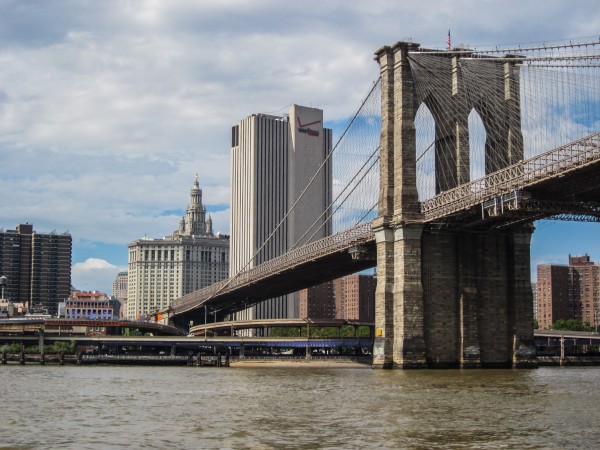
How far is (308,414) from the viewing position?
129 ft

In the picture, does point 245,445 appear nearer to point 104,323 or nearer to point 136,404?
point 136,404

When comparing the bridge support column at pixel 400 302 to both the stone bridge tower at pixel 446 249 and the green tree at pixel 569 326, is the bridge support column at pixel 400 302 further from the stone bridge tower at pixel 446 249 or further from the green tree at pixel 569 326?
the green tree at pixel 569 326

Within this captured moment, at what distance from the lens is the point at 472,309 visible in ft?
260

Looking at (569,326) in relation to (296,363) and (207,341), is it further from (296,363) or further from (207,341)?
(296,363)

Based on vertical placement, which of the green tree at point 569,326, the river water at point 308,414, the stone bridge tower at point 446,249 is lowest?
the river water at point 308,414

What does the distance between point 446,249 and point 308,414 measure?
42.5m

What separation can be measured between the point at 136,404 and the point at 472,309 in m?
41.5

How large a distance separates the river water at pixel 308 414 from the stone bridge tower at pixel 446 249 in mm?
14534

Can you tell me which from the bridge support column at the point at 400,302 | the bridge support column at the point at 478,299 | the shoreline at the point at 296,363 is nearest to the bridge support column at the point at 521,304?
the bridge support column at the point at 478,299

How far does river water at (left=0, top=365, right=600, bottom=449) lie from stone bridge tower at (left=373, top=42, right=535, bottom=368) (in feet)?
47.7

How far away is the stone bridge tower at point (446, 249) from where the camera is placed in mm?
77000

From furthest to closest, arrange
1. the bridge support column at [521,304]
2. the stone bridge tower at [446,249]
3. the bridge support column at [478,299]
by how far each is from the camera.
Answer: the bridge support column at [521,304]
the bridge support column at [478,299]
the stone bridge tower at [446,249]

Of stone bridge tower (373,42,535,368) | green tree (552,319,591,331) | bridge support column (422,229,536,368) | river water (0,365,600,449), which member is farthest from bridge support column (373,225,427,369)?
green tree (552,319,591,331)

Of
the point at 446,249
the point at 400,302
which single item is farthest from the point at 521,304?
the point at 400,302
